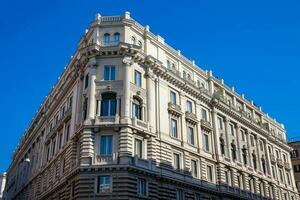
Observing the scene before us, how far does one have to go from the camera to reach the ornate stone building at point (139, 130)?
39.0 meters

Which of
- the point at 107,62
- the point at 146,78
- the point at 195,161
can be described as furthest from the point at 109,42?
the point at 195,161

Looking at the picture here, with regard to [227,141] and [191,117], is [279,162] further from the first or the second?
[191,117]

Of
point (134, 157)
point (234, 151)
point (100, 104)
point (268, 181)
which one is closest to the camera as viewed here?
point (134, 157)

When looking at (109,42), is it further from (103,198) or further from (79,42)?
(103,198)

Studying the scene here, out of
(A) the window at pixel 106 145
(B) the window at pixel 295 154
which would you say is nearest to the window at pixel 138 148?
(A) the window at pixel 106 145

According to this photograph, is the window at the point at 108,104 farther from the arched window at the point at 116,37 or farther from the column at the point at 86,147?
the arched window at the point at 116,37

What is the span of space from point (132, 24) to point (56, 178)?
22.1 m

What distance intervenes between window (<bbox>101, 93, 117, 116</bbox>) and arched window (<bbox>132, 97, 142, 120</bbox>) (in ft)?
7.59

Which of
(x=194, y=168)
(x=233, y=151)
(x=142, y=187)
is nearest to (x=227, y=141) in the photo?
(x=233, y=151)

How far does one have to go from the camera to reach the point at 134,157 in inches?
1532

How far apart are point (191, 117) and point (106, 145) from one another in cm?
1493

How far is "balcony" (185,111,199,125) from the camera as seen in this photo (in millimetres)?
49594

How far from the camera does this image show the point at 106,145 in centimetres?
3956

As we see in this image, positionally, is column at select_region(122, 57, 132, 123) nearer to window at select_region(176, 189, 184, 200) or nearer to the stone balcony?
window at select_region(176, 189, 184, 200)
